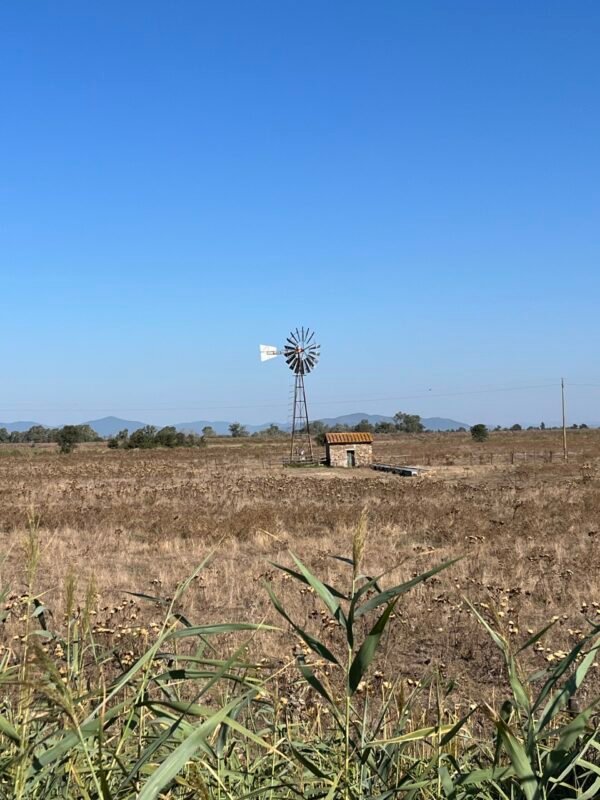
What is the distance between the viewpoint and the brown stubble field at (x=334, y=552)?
7184mm

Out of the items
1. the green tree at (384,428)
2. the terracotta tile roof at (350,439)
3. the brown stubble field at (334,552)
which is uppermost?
the green tree at (384,428)

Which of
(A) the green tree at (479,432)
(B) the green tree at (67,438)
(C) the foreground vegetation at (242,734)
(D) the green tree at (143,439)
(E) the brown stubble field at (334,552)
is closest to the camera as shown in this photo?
(C) the foreground vegetation at (242,734)

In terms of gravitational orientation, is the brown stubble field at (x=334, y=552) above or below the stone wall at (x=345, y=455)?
below

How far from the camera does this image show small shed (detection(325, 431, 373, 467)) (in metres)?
41.4

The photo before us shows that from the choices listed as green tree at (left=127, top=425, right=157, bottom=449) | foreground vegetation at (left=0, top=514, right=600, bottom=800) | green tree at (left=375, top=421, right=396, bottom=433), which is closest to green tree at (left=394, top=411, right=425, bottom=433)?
green tree at (left=375, top=421, right=396, bottom=433)

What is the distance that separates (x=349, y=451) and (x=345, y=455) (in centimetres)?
33

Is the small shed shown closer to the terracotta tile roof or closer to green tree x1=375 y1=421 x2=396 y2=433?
the terracotta tile roof

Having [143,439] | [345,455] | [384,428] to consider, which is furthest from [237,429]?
[345,455]

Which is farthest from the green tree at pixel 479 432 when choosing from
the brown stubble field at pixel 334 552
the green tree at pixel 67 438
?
the brown stubble field at pixel 334 552

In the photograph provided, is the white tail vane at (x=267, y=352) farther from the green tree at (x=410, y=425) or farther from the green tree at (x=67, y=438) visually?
the green tree at (x=410, y=425)

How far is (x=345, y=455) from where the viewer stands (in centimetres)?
4169

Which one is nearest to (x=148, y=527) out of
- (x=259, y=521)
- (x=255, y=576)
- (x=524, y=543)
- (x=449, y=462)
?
(x=259, y=521)

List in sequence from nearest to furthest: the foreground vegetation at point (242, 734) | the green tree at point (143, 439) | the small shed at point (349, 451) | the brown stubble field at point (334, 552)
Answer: the foreground vegetation at point (242, 734)
the brown stubble field at point (334, 552)
the small shed at point (349, 451)
the green tree at point (143, 439)

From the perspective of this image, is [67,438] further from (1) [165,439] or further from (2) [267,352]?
(2) [267,352]
